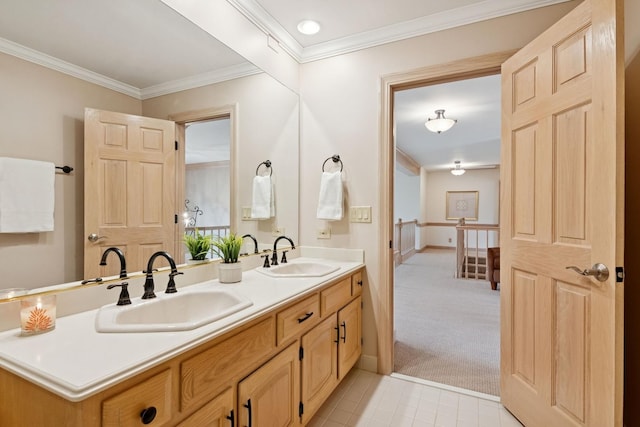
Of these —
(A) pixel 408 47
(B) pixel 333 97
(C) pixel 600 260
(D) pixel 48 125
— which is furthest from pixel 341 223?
(D) pixel 48 125

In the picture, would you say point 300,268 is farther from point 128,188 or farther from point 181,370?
point 181,370

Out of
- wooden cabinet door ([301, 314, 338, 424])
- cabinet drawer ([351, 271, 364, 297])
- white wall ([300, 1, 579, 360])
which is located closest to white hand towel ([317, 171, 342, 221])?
white wall ([300, 1, 579, 360])

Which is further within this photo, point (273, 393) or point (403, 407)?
point (403, 407)

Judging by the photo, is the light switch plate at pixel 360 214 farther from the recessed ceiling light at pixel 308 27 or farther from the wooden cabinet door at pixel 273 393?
the recessed ceiling light at pixel 308 27

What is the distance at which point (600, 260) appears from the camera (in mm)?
1285

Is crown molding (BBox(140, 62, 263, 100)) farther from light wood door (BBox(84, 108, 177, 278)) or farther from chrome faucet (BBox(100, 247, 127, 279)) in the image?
chrome faucet (BBox(100, 247, 127, 279))

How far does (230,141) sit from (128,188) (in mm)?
781

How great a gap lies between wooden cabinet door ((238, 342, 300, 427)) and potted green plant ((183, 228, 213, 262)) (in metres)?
0.70

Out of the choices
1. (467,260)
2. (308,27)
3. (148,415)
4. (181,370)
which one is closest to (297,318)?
(181,370)

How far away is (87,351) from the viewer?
0.84 meters

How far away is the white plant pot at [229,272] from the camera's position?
164 centimetres

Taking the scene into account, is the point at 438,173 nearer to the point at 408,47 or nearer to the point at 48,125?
the point at 408,47

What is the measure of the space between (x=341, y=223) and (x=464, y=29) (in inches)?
60.7

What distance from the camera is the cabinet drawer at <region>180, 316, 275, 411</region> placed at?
0.92 meters
